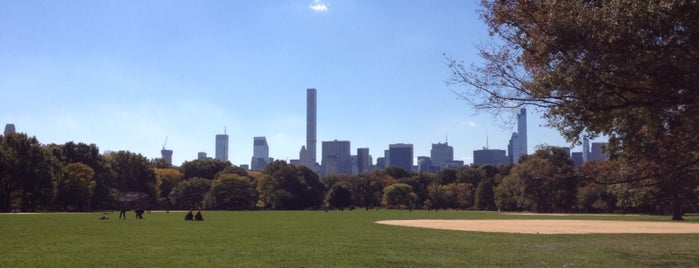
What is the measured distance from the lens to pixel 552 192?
96.8 metres

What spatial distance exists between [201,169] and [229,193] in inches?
1043

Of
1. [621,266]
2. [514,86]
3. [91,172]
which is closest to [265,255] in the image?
[514,86]

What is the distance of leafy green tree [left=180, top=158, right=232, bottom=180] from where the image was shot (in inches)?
5310

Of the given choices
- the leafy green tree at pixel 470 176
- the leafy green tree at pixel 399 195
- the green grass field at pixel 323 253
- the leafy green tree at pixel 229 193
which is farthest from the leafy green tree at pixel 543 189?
the green grass field at pixel 323 253

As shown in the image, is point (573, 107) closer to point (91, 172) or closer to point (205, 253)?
point (205, 253)

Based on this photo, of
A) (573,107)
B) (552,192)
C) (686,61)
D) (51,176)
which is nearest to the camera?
(686,61)

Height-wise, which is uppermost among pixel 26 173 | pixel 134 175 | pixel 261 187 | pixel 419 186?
pixel 134 175

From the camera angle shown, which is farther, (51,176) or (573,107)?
(51,176)

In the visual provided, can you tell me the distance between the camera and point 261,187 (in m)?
121

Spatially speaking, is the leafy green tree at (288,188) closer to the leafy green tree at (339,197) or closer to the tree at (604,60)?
the leafy green tree at (339,197)

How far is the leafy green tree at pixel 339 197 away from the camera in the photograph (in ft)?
409

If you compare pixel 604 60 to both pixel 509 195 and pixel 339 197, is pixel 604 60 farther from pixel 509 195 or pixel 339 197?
pixel 339 197

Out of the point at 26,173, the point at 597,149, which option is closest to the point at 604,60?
the point at 597,149

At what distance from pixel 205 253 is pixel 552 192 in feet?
288
